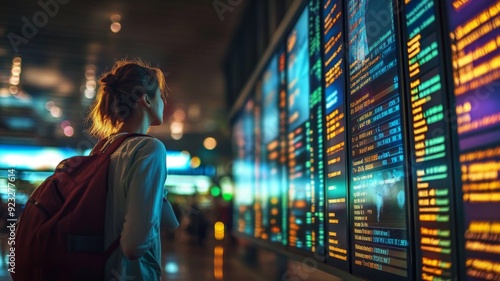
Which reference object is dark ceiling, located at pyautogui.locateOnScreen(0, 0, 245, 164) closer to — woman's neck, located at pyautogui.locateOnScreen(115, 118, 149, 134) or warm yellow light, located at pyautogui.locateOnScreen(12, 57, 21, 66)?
warm yellow light, located at pyautogui.locateOnScreen(12, 57, 21, 66)

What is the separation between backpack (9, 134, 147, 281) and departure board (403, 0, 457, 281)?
4.35 feet

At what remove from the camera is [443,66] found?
1896 millimetres

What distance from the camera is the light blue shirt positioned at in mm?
1204

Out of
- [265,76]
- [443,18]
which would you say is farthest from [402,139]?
[265,76]

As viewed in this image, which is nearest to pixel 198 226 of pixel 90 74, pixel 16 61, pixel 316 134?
pixel 90 74

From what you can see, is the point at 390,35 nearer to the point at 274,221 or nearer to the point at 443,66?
the point at 443,66

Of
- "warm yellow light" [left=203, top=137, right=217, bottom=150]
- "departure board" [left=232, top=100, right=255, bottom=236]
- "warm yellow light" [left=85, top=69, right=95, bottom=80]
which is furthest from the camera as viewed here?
"warm yellow light" [left=203, top=137, right=217, bottom=150]

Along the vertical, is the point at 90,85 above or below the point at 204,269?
above

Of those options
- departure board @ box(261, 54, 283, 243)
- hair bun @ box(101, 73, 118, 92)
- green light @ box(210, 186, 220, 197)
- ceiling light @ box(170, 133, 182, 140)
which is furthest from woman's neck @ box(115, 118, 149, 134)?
ceiling light @ box(170, 133, 182, 140)

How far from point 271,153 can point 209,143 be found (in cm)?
1069

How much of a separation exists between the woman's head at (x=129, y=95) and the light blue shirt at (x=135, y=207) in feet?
0.61

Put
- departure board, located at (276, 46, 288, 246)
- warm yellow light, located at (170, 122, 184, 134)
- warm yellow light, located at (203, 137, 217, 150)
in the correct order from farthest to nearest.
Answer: warm yellow light, located at (170, 122, 184, 134)
warm yellow light, located at (203, 137, 217, 150)
departure board, located at (276, 46, 288, 246)

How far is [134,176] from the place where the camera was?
4.12ft

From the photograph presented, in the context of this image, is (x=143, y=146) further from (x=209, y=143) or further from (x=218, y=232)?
(x=218, y=232)
